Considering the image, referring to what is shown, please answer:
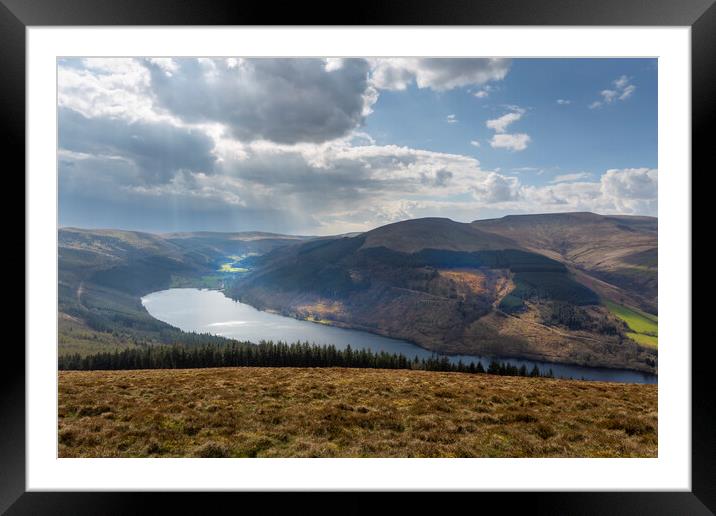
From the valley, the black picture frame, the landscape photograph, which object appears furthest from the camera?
the valley

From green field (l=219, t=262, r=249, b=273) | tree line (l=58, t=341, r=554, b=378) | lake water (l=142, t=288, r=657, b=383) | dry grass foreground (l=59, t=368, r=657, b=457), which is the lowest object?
lake water (l=142, t=288, r=657, b=383)

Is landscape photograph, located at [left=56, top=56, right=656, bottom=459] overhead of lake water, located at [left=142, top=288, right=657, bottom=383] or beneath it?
overhead

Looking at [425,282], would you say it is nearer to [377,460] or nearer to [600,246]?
[600,246]

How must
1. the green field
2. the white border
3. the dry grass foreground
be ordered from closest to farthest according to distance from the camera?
the white border → the dry grass foreground → the green field

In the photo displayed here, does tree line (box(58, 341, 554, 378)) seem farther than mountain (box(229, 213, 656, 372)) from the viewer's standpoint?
No

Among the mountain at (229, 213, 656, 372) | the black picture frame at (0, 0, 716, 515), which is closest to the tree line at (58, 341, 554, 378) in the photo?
the black picture frame at (0, 0, 716, 515)

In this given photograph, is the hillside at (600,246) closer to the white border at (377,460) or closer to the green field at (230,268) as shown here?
the green field at (230,268)

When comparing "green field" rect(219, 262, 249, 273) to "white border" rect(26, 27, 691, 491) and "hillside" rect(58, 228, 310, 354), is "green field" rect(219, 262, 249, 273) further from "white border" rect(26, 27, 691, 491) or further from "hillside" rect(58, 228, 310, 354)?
"white border" rect(26, 27, 691, 491)

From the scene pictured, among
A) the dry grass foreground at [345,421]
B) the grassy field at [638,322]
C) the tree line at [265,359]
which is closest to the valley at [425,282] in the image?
the grassy field at [638,322]
